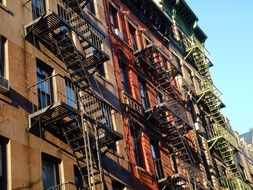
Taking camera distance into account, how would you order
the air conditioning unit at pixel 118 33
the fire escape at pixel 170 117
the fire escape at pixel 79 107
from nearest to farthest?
the fire escape at pixel 79 107, the fire escape at pixel 170 117, the air conditioning unit at pixel 118 33

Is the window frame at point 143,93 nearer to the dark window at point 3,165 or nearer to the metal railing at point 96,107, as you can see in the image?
the metal railing at point 96,107

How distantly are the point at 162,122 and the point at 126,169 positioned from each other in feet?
20.6

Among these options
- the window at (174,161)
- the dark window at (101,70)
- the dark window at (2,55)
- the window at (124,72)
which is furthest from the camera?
the window at (174,161)

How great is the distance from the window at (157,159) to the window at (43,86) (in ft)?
29.4

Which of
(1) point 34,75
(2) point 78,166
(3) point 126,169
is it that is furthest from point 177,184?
(1) point 34,75

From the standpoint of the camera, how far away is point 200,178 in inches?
1132

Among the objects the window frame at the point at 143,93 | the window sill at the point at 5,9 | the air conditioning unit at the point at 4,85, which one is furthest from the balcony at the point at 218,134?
the air conditioning unit at the point at 4,85

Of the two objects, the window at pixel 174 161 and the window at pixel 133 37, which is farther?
the window at pixel 133 37

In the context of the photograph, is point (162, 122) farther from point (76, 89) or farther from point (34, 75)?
point (34, 75)

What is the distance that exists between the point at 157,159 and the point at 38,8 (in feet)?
33.7

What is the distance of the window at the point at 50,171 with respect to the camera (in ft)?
49.8

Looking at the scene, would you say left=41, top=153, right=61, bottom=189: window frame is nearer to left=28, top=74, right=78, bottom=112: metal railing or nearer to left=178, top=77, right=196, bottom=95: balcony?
left=28, top=74, right=78, bottom=112: metal railing

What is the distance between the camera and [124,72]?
26016mm

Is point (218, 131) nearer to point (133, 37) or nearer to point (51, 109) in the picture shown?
point (133, 37)
